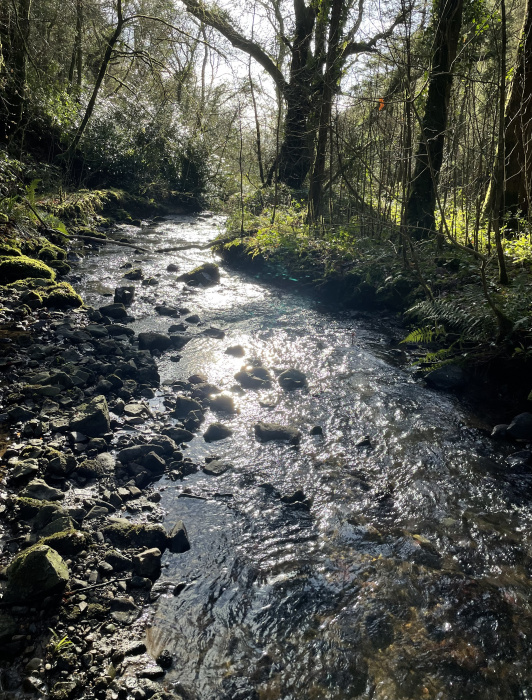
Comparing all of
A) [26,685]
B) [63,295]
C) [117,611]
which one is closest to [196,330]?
[63,295]

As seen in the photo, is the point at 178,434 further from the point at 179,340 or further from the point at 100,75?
the point at 100,75

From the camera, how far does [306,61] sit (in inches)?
467

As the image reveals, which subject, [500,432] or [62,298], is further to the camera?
[62,298]

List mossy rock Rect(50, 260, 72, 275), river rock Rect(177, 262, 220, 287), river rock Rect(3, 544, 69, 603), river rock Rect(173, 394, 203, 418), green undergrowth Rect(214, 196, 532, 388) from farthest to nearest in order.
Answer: river rock Rect(177, 262, 220, 287), mossy rock Rect(50, 260, 72, 275), green undergrowth Rect(214, 196, 532, 388), river rock Rect(173, 394, 203, 418), river rock Rect(3, 544, 69, 603)

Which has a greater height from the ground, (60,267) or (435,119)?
(435,119)

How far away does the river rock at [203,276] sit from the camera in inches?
370

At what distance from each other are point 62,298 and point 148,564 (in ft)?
16.7

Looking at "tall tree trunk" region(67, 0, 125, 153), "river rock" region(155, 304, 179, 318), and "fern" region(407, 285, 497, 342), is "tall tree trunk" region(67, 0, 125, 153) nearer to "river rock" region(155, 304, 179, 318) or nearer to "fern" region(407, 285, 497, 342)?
"river rock" region(155, 304, 179, 318)

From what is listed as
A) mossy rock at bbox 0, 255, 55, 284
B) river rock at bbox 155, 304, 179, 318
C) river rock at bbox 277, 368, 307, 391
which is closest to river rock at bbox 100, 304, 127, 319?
river rock at bbox 155, 304, 179, 318

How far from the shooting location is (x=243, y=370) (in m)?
5.81

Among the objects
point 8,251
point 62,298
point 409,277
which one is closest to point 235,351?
point 62,298

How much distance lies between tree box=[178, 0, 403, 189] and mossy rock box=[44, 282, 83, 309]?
481 cm

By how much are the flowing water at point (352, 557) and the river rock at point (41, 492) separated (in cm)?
82

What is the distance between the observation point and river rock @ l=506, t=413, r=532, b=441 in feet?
14.5
